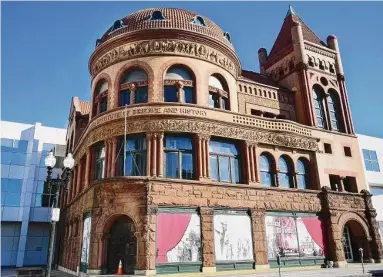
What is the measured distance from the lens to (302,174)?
24.0 meters

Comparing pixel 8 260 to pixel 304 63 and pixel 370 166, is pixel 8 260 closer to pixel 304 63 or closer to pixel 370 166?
pixel 304 63

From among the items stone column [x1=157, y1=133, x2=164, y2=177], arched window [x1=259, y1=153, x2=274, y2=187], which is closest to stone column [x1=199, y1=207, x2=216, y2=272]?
stone column [x1=157, y1=133, x2=164, y2=177]

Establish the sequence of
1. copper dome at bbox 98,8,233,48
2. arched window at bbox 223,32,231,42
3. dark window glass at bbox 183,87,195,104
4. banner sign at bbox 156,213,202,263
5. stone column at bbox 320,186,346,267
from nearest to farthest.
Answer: banner sign at bbox 156,213,202,263, dark window glass at bbox 183,87,195,104, stone column at bbox 320,186,346,267, copper dome at bbox 98,8,233,48, arched window at bbox 223,32,231,42

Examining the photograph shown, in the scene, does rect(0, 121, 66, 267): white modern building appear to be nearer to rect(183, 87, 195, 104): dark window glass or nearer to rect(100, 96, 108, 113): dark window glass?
rect(100, 96, 108, 113): dark window glass

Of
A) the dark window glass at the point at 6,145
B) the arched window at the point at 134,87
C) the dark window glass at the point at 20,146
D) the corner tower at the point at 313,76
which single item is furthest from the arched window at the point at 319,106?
the dark window glass at the point at 6,145

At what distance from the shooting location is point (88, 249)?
19.0m

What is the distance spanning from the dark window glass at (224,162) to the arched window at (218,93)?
2.86 metres

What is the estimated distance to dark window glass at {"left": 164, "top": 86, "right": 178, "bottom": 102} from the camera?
21422 millimetres

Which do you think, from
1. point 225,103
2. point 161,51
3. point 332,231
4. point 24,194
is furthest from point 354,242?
point 24,194

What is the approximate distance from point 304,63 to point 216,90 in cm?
918

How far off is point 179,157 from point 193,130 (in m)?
1.85

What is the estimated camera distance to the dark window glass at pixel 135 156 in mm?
19625

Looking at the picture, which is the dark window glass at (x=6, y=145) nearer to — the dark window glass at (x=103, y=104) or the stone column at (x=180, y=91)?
the dark window glass at (x=103, y=104)

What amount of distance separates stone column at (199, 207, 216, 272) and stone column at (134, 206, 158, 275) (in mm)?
2780
